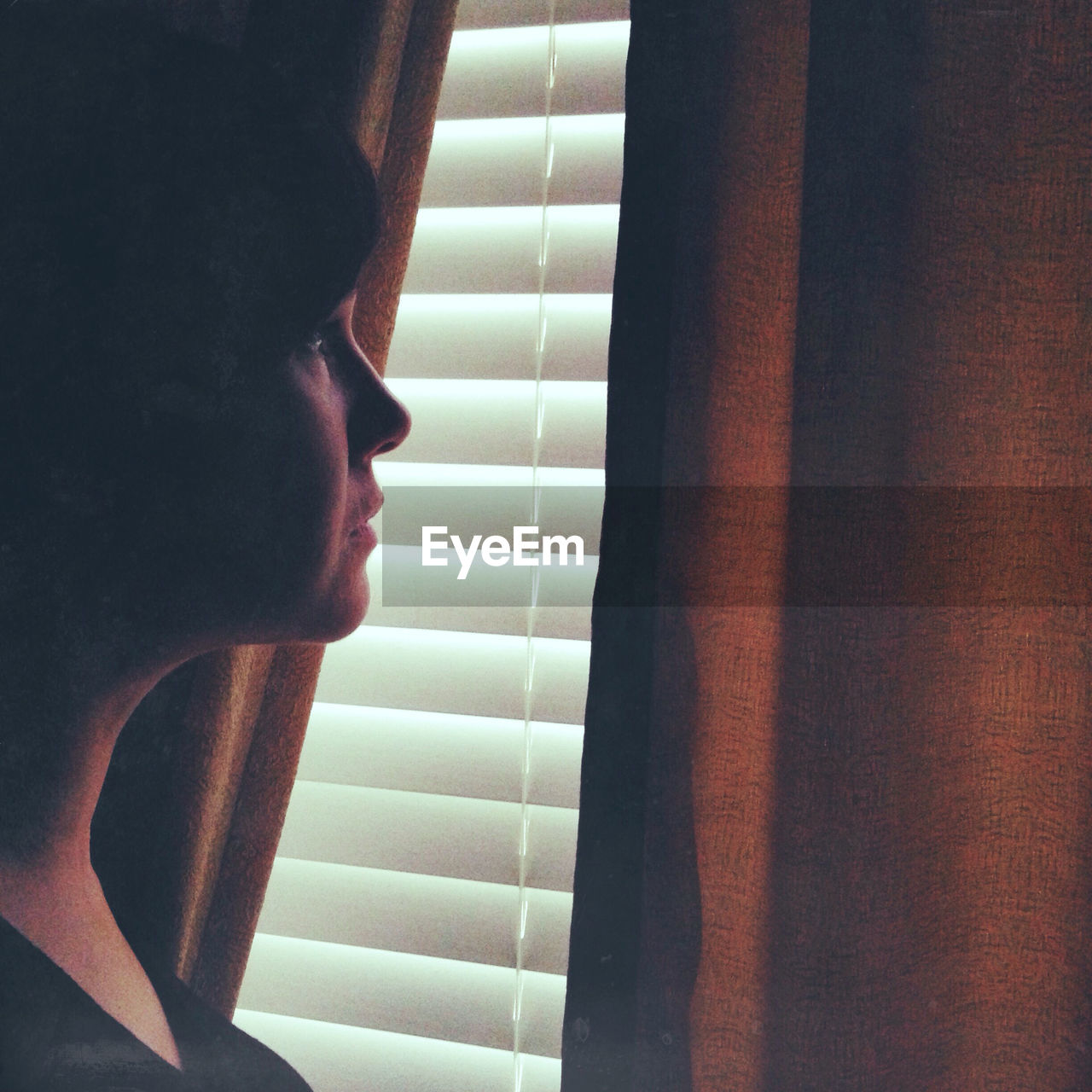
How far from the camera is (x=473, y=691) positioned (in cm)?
76

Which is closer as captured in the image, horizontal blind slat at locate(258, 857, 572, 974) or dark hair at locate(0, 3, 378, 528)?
dark hair at locate(0, 3, 378, 528)

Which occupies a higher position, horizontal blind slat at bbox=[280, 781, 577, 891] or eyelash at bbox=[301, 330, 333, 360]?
eyelash at bbox=[301, 330, 333, 360]

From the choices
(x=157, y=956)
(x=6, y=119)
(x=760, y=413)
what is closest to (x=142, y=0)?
(x=6, y=119)

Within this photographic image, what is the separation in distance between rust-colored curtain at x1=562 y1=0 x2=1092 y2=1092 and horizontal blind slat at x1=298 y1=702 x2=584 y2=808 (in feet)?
0.42

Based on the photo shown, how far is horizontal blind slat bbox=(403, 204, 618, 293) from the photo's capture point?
2.55 feet

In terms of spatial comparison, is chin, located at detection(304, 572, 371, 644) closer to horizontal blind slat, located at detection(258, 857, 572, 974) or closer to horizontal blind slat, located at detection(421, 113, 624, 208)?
horizontal blind slat, located at detection(258, 857, 572, 974)

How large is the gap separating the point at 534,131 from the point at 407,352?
23cm

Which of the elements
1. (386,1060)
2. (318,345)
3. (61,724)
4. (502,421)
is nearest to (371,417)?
(318,345)

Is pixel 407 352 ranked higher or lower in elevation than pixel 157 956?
higher

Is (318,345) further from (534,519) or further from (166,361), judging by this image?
(534,519)

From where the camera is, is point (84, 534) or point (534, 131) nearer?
point (84, 534)

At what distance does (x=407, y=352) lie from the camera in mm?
804

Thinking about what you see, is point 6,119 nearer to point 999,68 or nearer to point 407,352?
point 407,352
